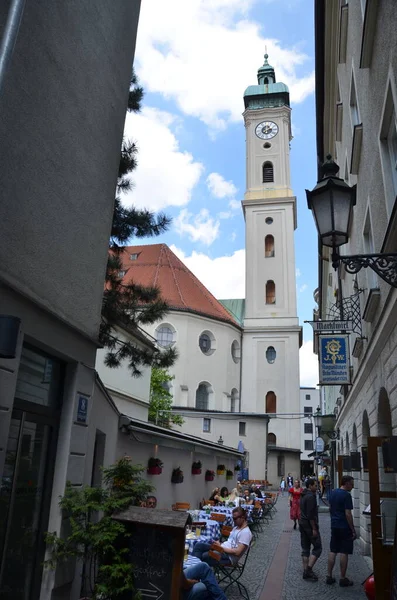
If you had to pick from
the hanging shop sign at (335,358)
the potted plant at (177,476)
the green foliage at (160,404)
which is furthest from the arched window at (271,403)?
the hanging shop sign at (335,358)

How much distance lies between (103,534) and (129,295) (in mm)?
5934

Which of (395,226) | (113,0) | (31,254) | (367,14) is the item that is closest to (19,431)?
(31,254)

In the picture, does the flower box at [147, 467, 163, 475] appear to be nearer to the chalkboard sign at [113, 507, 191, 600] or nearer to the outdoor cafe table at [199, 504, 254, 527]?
the outdoor cafe table at [199, 504, 254, 527]

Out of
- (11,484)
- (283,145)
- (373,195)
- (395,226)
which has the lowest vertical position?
(11,484)

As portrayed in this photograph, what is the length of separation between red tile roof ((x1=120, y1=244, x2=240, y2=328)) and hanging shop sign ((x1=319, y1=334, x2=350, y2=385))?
105 ft

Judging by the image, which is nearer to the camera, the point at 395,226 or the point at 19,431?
the point at 19,431

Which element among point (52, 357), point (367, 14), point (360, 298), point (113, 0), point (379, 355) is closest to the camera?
point (52, 357)

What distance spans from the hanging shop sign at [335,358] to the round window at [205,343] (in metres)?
32.9

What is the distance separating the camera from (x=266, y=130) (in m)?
51.8

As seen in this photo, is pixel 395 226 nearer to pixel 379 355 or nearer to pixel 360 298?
pixel 379 355

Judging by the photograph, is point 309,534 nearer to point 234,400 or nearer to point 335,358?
point 335,358

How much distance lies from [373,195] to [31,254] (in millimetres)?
6181

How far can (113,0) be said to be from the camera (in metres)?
Answer: 8.08

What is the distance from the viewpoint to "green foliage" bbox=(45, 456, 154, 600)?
16.5ft
